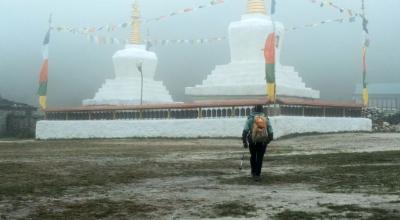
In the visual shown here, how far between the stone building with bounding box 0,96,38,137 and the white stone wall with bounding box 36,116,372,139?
10.1 m

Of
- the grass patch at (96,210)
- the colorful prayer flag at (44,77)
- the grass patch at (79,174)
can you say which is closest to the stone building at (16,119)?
the colorful prayer flag at (44,77)

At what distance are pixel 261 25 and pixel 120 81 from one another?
1382cm

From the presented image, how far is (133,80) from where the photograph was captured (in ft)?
139

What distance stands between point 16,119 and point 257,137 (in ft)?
140

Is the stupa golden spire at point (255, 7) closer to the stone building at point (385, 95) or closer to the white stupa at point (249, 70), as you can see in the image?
the white stupa at point (249, 70)

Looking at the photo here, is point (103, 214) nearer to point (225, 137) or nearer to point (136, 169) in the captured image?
point (136, 169)

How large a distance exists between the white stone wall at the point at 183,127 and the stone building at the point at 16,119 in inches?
399

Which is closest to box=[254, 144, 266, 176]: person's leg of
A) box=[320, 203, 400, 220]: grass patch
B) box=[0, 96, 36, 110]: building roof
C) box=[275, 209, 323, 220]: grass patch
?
box=[320, 203, 400, 220]: grass patch

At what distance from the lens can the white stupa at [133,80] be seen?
4109cm

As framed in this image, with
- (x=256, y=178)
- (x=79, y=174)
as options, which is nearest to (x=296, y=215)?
(x=256, y=178)

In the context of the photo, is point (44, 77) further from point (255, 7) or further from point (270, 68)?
point (270, 68)

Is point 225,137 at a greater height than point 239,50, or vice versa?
point 239,50

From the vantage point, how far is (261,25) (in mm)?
34281

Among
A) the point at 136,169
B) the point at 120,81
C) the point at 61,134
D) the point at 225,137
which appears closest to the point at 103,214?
the point at 136,169
